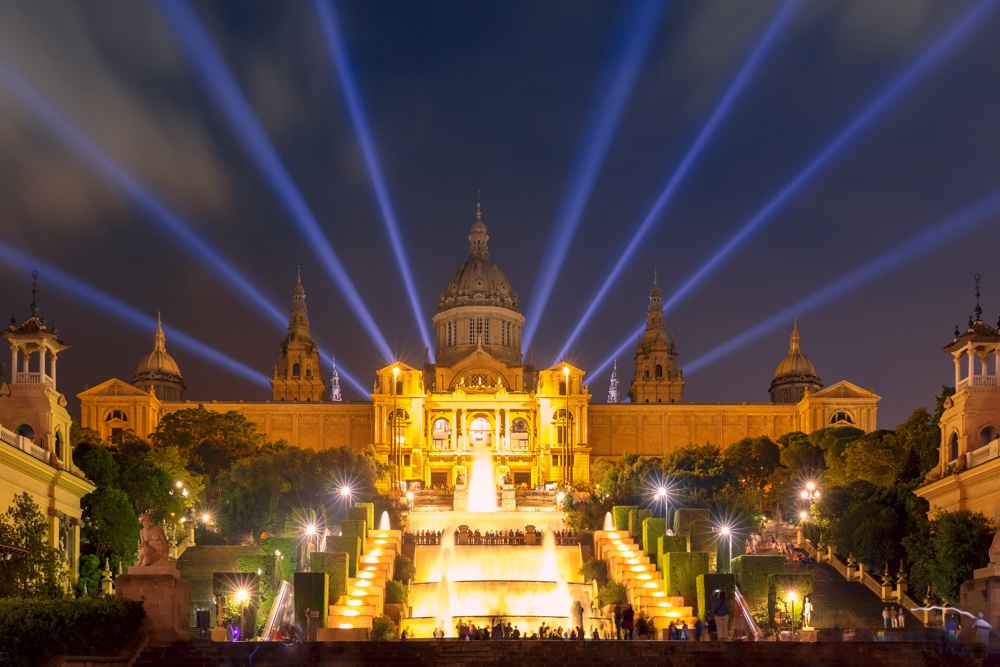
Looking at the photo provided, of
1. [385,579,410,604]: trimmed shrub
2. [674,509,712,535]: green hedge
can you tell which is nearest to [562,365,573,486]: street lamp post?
[674,509,712,535]: green hedge

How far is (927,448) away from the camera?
282ft

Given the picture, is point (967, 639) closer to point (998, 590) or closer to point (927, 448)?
point (998, 590)

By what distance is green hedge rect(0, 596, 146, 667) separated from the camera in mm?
47156

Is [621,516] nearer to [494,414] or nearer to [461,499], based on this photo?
[461,499]

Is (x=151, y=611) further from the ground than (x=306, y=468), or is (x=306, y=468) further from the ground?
(x=306, y=468)

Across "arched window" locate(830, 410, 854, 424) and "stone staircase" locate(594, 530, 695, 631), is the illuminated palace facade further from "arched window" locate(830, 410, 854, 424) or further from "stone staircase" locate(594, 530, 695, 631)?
"stone staircase" locate(594, 530, 695, 631)

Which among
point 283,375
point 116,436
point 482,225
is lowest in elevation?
point 116,436

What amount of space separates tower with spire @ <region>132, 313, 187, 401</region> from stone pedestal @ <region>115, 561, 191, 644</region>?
109 meters

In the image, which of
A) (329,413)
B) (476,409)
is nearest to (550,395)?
(476,409)

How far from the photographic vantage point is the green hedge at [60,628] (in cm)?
4716

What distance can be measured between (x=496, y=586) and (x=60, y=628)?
1241 inches

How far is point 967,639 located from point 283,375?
119 meters

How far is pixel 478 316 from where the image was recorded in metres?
170

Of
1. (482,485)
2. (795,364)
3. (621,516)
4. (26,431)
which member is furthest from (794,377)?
(26,431)
